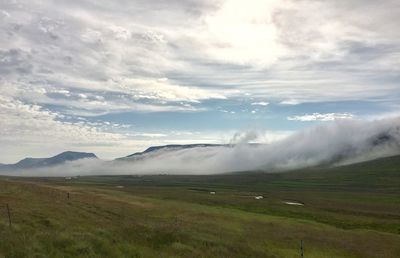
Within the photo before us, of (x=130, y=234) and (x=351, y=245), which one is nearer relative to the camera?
(x=130, y=234)

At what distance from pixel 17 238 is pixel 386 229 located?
69934 millimetres

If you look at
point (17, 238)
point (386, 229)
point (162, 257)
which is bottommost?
point (386, 229)

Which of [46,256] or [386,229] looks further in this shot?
[386,229]

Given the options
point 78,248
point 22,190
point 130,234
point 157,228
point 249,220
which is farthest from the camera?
point 22,190

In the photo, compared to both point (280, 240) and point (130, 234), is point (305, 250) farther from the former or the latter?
point (130, 234)

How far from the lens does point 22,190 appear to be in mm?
77125

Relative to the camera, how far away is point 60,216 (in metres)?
48.1

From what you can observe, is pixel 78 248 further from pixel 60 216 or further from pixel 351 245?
pixel 351 245

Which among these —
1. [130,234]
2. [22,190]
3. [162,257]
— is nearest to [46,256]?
[162,257]

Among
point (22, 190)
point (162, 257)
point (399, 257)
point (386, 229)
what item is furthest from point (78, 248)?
point (386, 229)

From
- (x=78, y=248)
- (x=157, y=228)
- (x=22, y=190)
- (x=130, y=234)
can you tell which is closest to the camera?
(x=78, y=248)

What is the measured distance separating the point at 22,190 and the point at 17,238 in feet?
180

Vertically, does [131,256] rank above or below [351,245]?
above

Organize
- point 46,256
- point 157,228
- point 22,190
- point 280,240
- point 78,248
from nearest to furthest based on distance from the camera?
point 46,256
point 78,248
point 157,228
point 280,240
point 22,190
